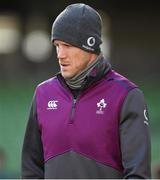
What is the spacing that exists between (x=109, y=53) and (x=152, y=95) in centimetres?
100

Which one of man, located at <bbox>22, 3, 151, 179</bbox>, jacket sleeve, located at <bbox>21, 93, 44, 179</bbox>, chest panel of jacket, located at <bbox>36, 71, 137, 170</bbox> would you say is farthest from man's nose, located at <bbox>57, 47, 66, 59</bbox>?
jacket sleeve, located at <bbox>21, 93, 44, 179</bbox>

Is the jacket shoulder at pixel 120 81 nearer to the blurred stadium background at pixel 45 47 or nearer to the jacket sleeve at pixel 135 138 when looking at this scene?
the jacket sleeve at pixel 135 138

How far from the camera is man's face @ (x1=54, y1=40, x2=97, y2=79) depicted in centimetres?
369

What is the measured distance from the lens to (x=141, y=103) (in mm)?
3621

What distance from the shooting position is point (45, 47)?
12.6 metres

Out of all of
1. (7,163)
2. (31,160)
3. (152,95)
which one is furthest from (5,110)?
(31,160)

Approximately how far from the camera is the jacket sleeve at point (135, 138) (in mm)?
3518

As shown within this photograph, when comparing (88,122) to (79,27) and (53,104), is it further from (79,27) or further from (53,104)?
(79,27)

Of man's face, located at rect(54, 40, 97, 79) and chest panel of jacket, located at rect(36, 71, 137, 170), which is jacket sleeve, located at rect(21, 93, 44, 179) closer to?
chest panel of jacket, located at rect(36, 71, 137, 170)

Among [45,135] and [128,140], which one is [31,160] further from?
[128,140]

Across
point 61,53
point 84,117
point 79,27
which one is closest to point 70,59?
point 61,53

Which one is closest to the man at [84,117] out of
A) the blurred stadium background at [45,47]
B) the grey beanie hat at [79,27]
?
the grey beanie hat at [79,27]

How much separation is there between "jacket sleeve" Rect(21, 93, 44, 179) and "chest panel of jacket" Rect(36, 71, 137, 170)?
0.07 m

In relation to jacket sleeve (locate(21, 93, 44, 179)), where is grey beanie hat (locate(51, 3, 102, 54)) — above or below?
above
